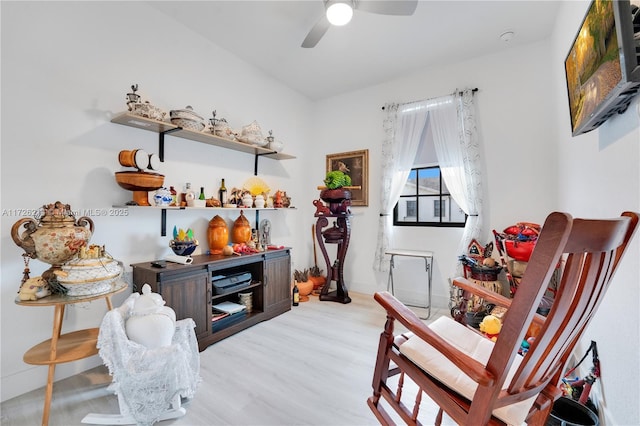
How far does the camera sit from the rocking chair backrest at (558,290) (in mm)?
628

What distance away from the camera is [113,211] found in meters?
2.10

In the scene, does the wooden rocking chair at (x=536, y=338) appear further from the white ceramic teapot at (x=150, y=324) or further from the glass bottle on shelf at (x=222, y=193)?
the glass bottle on shelf at (x=222, y=193)

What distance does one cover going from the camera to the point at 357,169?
385 centimetres

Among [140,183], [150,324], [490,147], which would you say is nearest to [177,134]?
[140,183]

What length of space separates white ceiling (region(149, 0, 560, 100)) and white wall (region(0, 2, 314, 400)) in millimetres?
324

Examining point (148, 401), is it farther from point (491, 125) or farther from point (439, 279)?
point (491, 125)

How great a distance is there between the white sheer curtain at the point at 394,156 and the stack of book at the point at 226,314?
5.88 feet

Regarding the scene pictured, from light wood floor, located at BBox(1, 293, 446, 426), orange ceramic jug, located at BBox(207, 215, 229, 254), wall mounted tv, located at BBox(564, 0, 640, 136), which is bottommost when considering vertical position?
light wood floor, located at BBox(1, 293, 446, 426)

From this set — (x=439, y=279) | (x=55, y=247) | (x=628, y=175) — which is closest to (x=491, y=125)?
(x=439, y=279)

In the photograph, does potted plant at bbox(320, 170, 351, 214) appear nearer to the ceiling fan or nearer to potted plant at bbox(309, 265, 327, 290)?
potted plant at bbox(309, 265, 327, 290)

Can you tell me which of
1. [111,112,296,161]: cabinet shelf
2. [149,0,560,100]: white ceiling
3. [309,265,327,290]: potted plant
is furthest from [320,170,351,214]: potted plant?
[149,0,560,100]: white ceiling

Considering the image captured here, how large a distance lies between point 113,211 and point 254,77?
2246mm

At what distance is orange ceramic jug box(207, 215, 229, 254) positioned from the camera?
2693 mm

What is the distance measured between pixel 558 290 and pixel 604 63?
997mm
